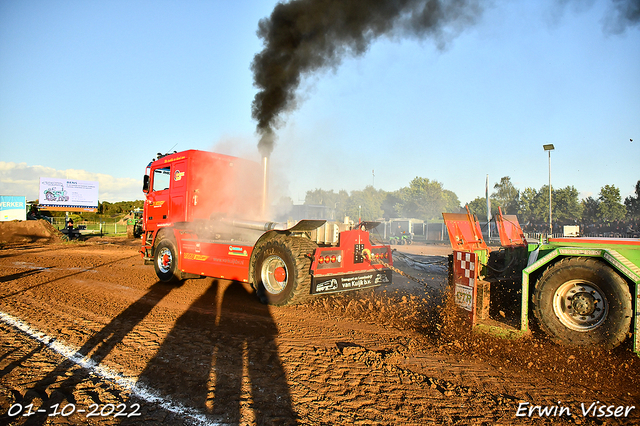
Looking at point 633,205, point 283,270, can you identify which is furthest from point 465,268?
point 633,205

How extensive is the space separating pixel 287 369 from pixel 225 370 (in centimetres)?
61

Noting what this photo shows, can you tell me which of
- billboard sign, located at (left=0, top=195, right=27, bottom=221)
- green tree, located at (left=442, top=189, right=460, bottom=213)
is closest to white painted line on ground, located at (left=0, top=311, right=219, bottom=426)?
billboard sign, located at (left=0, top=195, right=27, bottom=221)

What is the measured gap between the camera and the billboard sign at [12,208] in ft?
80.6

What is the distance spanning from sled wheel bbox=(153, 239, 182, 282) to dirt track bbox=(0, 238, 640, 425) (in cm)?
217

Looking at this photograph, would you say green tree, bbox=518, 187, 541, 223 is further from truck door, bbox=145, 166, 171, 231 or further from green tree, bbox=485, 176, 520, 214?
truck door, bbox=145, 166, 171, 231

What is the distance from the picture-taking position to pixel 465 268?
446 cm

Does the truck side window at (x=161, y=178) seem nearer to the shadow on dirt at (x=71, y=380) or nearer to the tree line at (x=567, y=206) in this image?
the shadow on dirt at (x=71, y=380)

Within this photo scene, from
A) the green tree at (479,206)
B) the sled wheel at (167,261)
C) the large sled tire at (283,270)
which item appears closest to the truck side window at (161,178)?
the sled wheel at (167,261)

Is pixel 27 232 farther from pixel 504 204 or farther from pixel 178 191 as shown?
pixel 504 204

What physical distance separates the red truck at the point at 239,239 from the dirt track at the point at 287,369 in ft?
1.99

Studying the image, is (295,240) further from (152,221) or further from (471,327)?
(152,221)

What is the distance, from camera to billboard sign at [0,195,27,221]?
80.6 feet

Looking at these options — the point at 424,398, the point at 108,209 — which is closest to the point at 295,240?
the point at 424,398

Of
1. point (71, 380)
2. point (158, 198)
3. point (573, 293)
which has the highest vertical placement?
point (158, 198)
